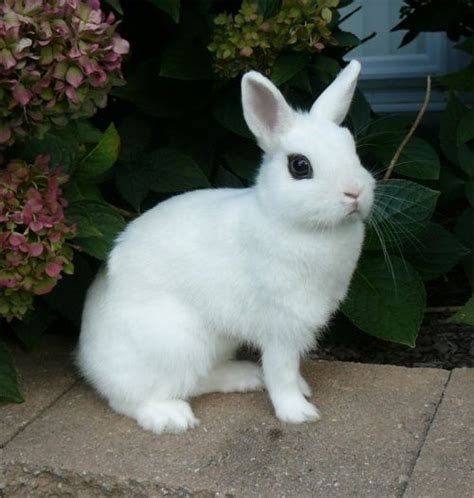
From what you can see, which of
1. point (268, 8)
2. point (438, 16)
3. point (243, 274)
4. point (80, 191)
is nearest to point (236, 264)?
point (243, 274)

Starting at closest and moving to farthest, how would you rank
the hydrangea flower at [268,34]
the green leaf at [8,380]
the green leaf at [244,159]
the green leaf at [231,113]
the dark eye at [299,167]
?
the dark eye at [299,167], the green leaf at [8,380], the hydrangea flower at [268,34], the green leaf at [231,113], the green leaf at [244,159]

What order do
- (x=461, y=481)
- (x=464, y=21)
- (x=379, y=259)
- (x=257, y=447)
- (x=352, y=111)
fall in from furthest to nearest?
(x=464, y=21) < (x=352, y=111) < (x=379, y=259) < (x=257, y=447) < (x=461, y=481)

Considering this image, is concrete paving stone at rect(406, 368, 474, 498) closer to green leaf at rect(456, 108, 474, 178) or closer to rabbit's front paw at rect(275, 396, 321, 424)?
rabbit's front paw at rect(275, 396, 321, 424)

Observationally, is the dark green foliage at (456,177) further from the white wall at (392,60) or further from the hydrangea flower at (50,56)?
the white wall at (392,60)

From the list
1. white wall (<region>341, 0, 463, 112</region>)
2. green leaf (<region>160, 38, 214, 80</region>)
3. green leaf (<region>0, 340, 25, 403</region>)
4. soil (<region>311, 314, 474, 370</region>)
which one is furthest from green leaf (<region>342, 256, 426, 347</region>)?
white wall (<region>341, 0, 463, 112</region>)

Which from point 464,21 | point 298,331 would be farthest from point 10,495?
point 464,21

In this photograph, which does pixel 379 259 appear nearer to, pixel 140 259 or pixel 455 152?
pixel 455 152

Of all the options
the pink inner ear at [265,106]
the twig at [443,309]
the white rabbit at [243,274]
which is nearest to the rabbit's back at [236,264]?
the white rabbit at [243,274]
